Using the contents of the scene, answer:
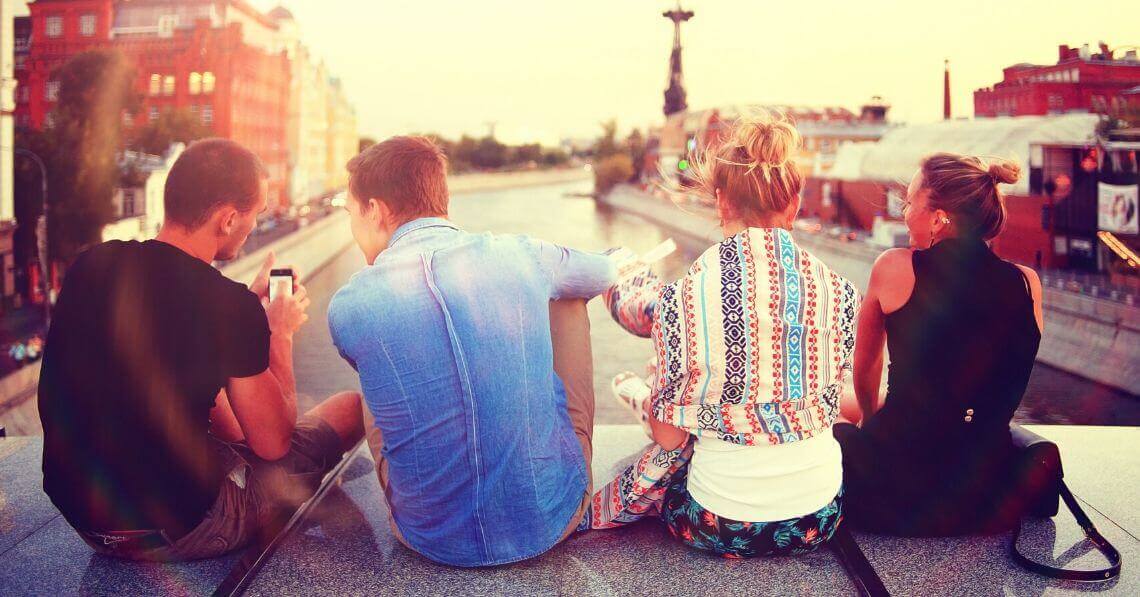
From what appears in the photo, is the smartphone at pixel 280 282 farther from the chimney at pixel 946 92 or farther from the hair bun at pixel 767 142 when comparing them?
the chimney at pixel 946 92

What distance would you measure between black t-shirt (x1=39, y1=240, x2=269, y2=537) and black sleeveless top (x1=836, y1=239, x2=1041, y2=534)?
0.79 m

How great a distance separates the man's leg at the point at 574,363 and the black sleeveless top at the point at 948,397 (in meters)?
0.36

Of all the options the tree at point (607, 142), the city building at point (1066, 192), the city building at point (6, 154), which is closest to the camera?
the city building at point (1066, 192)

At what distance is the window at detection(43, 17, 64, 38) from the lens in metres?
16.1

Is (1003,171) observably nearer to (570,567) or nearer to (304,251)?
(570,567)

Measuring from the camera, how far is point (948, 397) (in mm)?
1215

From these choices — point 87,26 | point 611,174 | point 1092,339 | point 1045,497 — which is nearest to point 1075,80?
point 1092,339

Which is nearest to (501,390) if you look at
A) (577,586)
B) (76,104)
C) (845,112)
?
(577,586)

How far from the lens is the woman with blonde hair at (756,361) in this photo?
106 centimetres

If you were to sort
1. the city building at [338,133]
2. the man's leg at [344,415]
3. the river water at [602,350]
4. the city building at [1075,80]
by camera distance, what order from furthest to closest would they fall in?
1. the city building at [338,133]
2. the city building at [1075,80]
3. the river water at [602,350]
4. the man's leg at [344,415]

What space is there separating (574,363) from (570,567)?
25cm

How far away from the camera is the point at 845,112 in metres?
25.5

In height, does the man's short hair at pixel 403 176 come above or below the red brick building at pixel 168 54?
below

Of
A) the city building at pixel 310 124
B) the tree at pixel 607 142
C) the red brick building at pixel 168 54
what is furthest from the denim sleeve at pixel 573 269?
the tree at pixel 607 142
